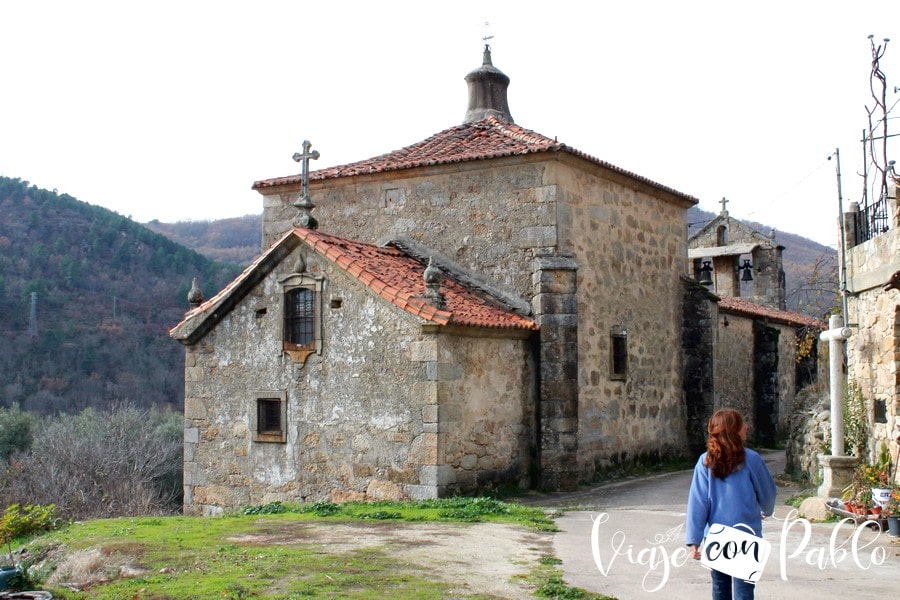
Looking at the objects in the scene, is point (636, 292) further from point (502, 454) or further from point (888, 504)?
point (888, 504)

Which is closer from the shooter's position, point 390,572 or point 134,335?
point 390,572

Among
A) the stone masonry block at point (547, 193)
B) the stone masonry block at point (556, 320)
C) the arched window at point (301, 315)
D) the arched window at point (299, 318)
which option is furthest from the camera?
the stone masonry block at point (547, 193)

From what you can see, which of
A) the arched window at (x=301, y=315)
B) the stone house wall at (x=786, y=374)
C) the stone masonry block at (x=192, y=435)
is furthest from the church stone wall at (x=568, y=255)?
the stone house wall at (x=786, y=374)

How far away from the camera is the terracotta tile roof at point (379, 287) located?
12.5 m

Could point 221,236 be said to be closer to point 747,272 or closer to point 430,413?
point 747,272

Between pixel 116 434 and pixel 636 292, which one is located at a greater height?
pixel 636 292

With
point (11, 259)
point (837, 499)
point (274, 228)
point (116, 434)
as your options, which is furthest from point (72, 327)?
point (837, 499)

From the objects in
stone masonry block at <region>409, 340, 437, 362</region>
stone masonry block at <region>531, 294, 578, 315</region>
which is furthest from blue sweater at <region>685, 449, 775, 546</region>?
stone masonry block at <region>531, 294, 578, 315</region>

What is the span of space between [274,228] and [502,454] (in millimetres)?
6644

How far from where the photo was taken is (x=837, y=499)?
35.0ft

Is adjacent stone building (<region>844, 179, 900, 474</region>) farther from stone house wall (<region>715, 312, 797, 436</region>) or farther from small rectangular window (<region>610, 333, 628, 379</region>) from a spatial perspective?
stone house wall (<region>715, 312, 797, 436</region>)

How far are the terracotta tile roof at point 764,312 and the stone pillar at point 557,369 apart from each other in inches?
264

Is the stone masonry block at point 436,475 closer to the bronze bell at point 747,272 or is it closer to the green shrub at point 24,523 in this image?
the green shrub at point 24,523

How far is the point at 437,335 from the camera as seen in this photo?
12258 millimetres
